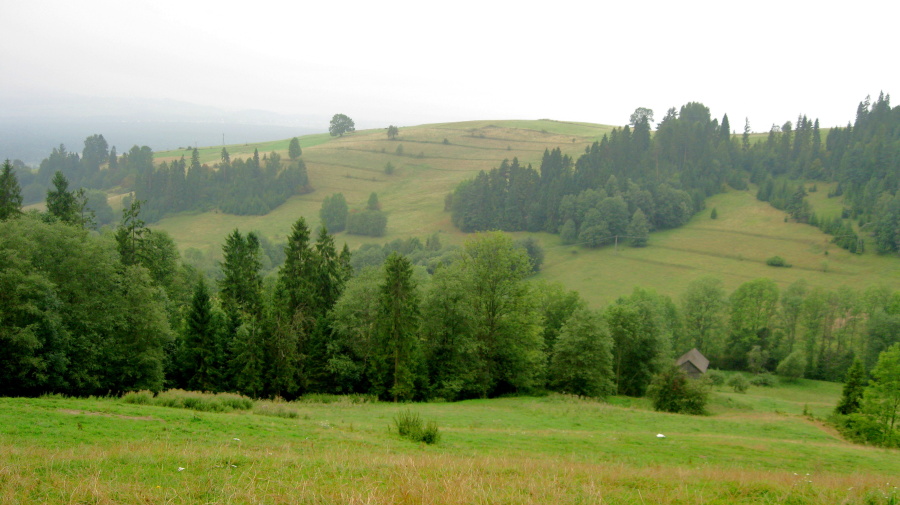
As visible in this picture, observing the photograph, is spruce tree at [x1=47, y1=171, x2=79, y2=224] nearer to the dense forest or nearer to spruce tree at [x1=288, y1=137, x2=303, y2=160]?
the dense forest

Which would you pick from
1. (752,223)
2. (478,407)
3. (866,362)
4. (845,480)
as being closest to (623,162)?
(752,223)

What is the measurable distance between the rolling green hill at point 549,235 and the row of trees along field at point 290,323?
44.3 m

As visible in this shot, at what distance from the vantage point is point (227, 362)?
34.2 metres

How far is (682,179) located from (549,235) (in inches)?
1508

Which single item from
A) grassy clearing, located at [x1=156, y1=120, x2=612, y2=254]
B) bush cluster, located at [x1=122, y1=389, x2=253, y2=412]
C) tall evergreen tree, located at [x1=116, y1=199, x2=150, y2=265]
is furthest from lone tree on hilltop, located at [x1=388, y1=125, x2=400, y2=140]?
bush cluster, located at [x1=122, y1=389, x2=253, y2=412]

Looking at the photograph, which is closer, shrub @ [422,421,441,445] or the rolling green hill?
shrub @ [422,421,441,445]

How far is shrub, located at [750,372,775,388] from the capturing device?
64375mm

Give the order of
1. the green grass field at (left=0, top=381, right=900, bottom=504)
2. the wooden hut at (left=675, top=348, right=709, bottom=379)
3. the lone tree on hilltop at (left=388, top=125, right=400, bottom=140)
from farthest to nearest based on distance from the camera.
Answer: the lone tree on hilltop at (left=388, top=125, right=400, bottom=140) → the wooden hut at (left=675, top=348, right=709, bottom=379) → the green grass field at (left=0, top=381, right=900, bottom=504)

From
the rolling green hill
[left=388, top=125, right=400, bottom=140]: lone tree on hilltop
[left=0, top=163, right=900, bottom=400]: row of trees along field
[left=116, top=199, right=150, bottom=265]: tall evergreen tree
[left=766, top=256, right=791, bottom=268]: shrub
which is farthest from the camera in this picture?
[left=388, top=125, right=400, bottom=140]: lone tree on hilltop

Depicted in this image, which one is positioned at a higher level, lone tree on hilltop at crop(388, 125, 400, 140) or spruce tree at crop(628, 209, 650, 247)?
lone tree on hilltop at crop(388, 125, 400, 140)

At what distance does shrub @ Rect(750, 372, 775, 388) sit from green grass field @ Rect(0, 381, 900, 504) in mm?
41506

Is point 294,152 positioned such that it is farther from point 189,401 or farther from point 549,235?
point 189,401

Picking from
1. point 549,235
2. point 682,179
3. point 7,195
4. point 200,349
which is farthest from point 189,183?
point 682,179

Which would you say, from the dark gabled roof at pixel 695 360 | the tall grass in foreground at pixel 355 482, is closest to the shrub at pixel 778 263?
the dark gabled roof at pixel 695 360
